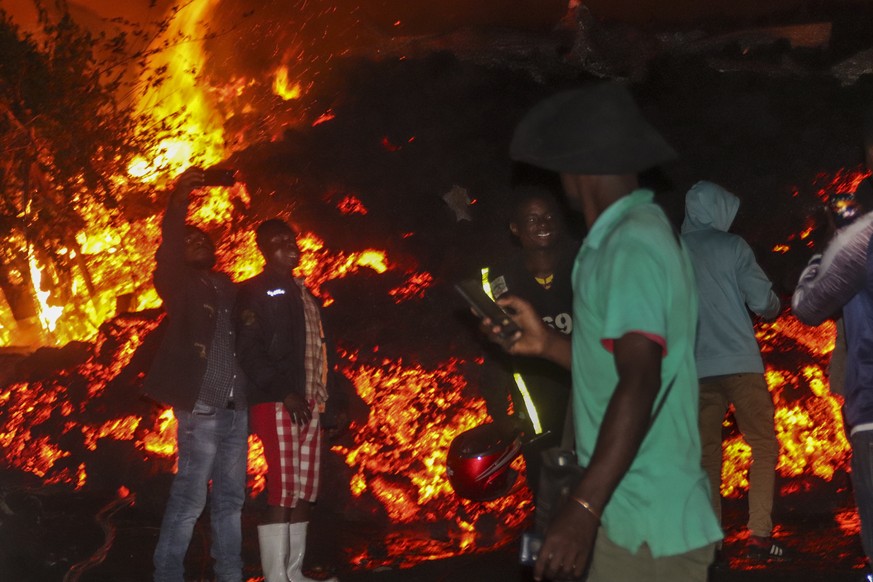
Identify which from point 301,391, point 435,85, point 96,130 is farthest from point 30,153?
point 301,391

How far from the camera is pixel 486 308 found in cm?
298

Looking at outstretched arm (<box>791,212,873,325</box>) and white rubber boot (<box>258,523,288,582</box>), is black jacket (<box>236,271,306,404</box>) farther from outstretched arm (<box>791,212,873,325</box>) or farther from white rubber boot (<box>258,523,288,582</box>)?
outstretched arm (<box>791,212,873,325</box>)

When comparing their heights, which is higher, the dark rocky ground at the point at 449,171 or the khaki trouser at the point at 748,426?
the dark rocky ground at the point at 449,171

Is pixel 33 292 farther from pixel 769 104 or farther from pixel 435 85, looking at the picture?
pixel 769 104

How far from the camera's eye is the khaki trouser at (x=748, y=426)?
233 inches

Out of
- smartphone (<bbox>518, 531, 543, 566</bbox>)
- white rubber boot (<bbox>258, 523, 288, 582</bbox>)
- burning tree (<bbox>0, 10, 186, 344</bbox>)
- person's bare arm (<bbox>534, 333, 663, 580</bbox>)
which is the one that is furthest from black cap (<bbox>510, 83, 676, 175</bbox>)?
burning tree (<bbox>0, 10, 186, 344</bbox>)

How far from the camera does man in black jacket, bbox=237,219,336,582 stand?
580 cm

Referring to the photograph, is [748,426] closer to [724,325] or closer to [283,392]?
[724,325]

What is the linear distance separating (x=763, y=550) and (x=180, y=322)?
375 centimetres

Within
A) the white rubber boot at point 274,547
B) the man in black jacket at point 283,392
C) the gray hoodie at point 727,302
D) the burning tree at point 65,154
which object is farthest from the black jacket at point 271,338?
the burning tree at point 65,154

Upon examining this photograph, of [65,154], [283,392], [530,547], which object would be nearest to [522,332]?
[530,547]

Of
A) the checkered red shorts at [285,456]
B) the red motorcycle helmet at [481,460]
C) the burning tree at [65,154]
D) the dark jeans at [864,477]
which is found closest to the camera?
the dark jeans at [864,477]

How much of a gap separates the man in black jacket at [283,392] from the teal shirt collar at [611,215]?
340 centimetres

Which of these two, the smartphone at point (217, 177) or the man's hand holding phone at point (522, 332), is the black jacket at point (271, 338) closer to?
the smartphone at point (217, 177)
